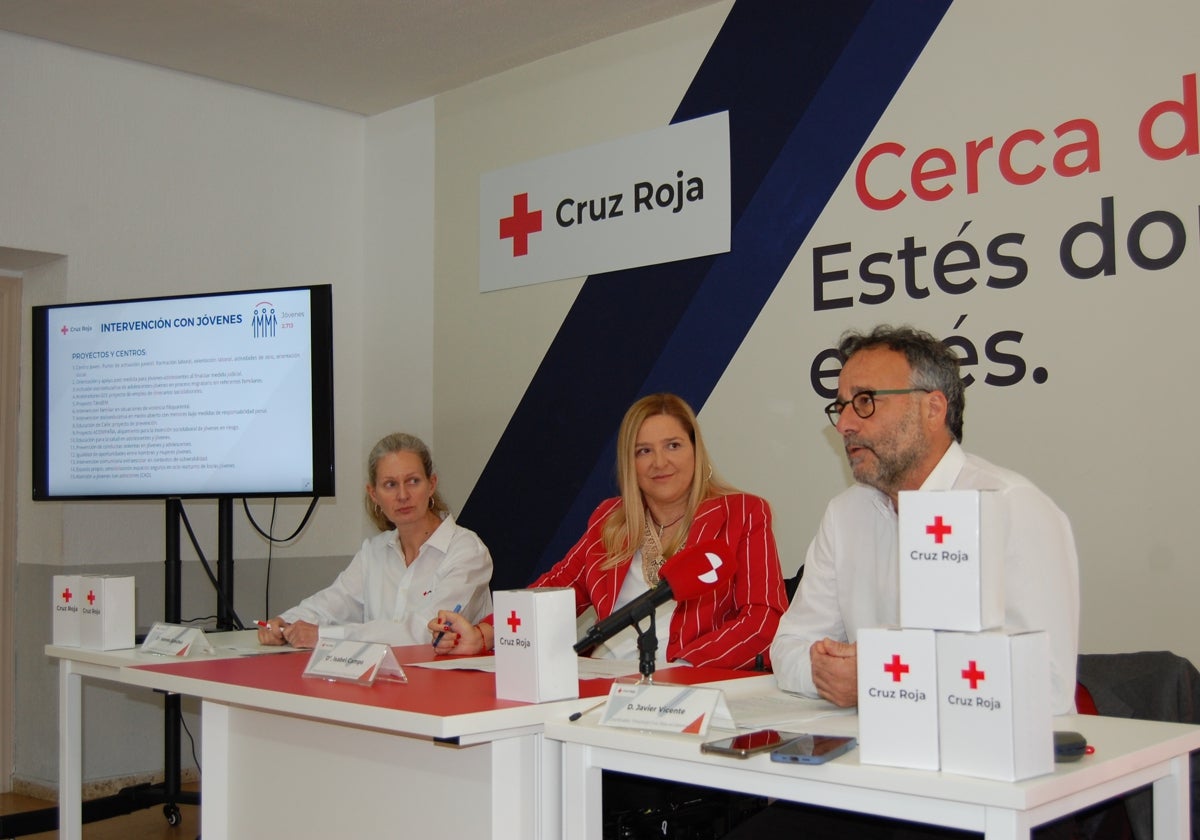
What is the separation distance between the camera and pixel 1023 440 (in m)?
3.38

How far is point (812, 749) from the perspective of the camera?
1577mm

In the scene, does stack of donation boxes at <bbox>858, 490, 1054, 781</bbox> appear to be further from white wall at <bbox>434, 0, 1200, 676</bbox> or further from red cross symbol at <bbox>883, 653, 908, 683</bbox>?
white wall at <bbox>434, 0, 1200, 676</bbox>

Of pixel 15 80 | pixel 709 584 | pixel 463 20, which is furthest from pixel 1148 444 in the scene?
pixel 15 80

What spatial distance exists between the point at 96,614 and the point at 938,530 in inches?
93.4

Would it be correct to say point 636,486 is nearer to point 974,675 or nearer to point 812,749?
point 812,749

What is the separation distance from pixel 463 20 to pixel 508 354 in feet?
4.31

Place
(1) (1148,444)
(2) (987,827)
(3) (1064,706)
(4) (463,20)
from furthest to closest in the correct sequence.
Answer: (4) (463,20)
(1) (1148,444)
(3) (1064,706)
(2) (987,827)

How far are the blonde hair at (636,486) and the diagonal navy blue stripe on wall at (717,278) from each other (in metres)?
1.08

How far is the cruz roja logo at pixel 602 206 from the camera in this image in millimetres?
4273

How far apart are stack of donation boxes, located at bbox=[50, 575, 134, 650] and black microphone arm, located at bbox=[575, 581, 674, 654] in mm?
1730

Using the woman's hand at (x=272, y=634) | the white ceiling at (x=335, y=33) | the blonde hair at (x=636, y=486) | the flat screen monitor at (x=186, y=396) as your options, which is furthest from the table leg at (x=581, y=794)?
the white ceiling at (x=335, y=33)

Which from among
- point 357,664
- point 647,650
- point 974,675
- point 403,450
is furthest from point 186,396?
point 974,675

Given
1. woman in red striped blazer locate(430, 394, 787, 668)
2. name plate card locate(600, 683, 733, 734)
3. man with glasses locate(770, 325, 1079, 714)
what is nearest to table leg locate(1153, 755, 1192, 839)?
man with glasses locate(770, 325, 1079, 714)

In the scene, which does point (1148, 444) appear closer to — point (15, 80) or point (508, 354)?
point (508, 354)
